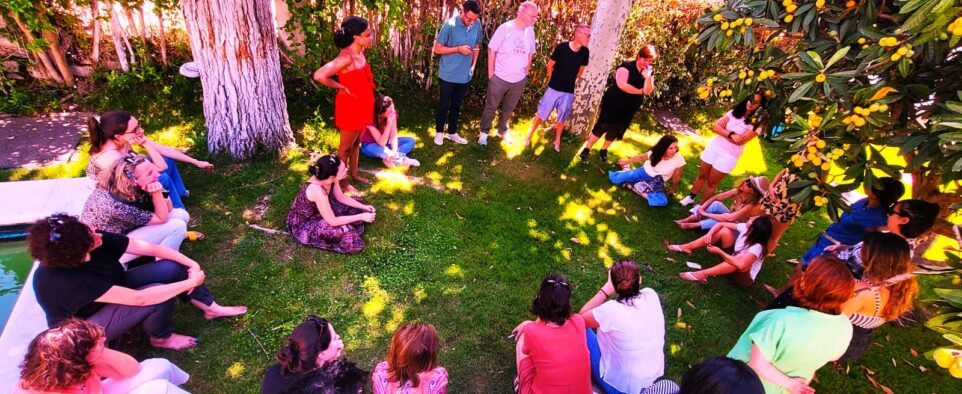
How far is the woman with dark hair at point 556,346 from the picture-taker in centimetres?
319

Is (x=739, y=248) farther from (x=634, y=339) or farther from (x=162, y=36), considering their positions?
(x=162, y=36)

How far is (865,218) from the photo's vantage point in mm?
4422

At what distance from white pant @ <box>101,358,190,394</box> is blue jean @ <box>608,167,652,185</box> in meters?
5.32

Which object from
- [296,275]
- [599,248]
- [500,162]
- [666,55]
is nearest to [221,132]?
[296,275]

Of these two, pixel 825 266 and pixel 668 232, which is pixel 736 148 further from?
pixel 825 266

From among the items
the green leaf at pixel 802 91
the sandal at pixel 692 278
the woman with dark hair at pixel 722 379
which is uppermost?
the green leaf at pixel 802 91

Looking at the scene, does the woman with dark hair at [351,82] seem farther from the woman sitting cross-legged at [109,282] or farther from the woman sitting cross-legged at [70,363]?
the woman sitting cross-legged at [70,363]

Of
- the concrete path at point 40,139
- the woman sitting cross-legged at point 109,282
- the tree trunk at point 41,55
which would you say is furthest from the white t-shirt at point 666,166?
the tree trunk at point 41,55

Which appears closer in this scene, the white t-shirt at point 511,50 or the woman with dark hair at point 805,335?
the woman with dark hair at point 805,335

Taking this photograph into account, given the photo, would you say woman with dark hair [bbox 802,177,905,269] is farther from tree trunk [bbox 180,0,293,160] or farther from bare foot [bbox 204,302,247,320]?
tree trunk [bbox 180,0,293,160]

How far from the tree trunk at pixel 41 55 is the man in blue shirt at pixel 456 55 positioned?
4.68 m

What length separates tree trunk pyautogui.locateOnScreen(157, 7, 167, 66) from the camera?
6211mm

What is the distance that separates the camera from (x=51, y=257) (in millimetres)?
2975

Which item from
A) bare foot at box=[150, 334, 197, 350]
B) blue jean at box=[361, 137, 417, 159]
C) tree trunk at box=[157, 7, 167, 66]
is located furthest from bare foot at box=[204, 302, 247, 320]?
tree trunk at box=[157, 7, 167, 66]
